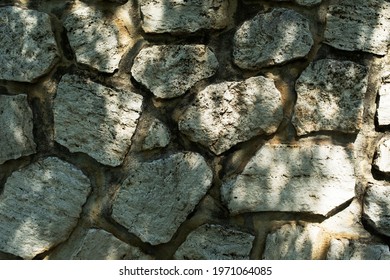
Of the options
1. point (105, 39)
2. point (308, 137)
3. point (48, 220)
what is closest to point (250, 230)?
point (308, 137)

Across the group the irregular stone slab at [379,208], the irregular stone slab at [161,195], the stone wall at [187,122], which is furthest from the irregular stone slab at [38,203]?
the irregular stone slab at [379,208]

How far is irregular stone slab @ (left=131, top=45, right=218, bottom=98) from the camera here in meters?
1.78

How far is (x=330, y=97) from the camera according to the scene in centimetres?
179

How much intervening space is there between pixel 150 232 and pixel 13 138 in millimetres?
561

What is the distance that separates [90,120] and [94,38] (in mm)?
275

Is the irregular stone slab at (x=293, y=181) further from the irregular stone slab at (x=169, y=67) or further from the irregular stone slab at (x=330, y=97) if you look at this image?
the irregular stone slab at (x=169, y=67)

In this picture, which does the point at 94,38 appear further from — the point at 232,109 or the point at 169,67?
the point at 232,109

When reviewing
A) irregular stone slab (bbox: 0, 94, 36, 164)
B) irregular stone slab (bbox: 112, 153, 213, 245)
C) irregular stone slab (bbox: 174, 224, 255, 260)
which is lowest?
irregular stone slab (bbox: 174, 224, 255, 260)

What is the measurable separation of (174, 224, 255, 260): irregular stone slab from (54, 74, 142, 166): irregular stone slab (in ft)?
1.22

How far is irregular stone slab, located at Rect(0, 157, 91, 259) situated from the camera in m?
1.78

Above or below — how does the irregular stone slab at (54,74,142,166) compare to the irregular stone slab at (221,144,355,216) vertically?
above

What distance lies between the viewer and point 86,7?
70.1 inches

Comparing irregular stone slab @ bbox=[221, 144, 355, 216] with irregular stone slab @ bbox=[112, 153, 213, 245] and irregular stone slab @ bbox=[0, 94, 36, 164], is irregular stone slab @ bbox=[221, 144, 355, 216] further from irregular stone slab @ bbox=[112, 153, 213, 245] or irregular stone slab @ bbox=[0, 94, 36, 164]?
irregular stone slab @ bbox=[0, 94, 36, 164]

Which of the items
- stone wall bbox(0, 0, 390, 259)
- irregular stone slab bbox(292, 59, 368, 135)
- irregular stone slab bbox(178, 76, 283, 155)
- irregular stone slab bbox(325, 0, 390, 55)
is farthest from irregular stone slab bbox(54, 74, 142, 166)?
irregular stone slab bbox(325, 0, 390, 55)
